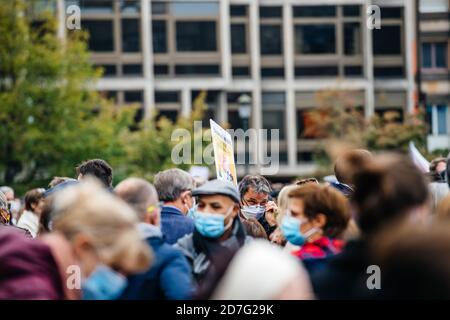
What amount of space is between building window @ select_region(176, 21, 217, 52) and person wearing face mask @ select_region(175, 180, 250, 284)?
122ft

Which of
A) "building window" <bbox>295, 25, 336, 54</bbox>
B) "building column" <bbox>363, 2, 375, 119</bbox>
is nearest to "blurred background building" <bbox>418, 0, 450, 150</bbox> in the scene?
"building column" <bbox>363, 2, 375, 119</bbox>

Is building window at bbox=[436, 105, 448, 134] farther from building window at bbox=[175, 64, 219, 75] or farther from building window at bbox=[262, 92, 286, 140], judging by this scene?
building window at bbox=[175, 64, 219, 75]

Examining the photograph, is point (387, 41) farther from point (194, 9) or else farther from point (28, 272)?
point (28, 272)

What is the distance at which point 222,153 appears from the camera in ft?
29.6

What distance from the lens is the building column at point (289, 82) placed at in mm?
42812

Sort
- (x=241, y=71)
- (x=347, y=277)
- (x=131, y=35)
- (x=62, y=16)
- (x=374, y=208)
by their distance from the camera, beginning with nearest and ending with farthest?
(x=374, y=208) → (x=347, y=277) → (x=62, y=16) → (x=131, y=35) → (x=241, y=71)

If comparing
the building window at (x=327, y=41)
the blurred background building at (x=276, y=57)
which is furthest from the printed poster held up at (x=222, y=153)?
the building window at (x=327, y=41)

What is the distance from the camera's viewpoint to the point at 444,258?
3475 millimetres

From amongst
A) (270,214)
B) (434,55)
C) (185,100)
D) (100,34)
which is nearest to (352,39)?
(434,55)

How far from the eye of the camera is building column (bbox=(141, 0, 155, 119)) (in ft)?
137

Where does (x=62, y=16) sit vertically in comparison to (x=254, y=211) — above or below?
above

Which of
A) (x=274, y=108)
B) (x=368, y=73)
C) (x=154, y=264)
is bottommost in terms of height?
(x=154, y=264)

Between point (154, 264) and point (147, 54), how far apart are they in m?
37.4
